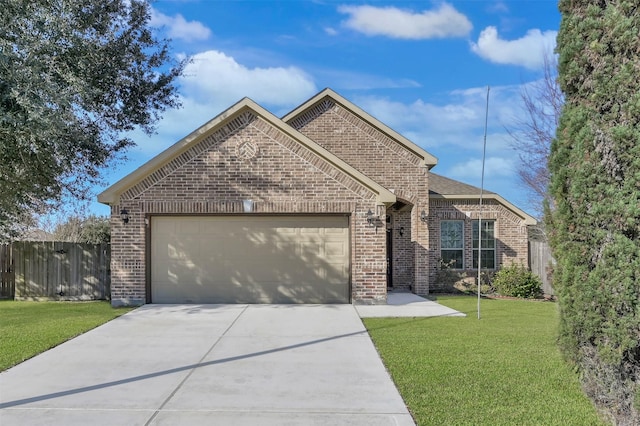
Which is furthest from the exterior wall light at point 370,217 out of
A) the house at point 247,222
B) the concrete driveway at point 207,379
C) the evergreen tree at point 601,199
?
the evergreen tree at point 601,199

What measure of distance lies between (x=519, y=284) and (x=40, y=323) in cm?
1342

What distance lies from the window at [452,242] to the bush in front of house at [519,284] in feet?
5.08

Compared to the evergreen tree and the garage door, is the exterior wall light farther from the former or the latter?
the evergreen tree

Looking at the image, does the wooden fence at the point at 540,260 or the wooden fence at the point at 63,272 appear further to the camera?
the wooden fence at the point at 540,260

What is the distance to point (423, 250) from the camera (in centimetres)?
1581

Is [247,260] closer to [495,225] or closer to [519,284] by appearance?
[519,284]

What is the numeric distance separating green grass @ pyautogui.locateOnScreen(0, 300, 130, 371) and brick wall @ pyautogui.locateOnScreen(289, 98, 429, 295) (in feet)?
27.0

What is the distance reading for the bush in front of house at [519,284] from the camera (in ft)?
51.0

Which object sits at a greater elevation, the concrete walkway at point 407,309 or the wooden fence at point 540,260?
the wooden fence at point 540,260

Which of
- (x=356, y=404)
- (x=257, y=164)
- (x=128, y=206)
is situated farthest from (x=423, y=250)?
(x=356, y=404)

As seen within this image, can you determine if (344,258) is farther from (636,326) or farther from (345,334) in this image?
(636,326)

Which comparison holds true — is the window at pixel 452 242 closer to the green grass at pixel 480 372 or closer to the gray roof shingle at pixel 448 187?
→ the gray roof shingle at pixel 448 187

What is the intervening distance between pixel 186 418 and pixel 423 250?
12.2 metres

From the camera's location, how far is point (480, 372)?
614 cm
